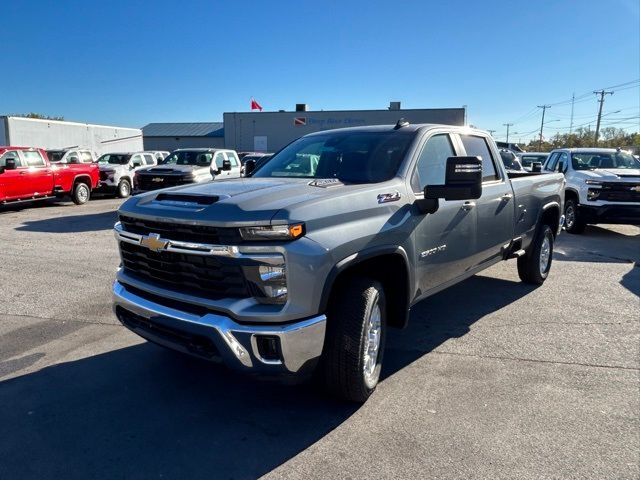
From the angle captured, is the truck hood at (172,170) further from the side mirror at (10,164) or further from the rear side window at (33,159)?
the rear side window at (33,159)

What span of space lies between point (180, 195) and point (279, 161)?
64.3 inches

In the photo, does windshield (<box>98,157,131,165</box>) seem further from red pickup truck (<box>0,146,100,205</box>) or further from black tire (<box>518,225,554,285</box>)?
black tire (<box>518,225,554,285</box>)

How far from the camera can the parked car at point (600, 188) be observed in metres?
10.5

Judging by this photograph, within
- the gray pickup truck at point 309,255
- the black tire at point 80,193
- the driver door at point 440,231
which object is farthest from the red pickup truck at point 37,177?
the driver door at point 440,231

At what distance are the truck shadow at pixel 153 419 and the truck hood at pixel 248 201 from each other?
1.09m

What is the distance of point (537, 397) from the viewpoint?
11.8ft

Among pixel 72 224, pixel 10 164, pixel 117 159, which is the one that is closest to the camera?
pixel 72 224

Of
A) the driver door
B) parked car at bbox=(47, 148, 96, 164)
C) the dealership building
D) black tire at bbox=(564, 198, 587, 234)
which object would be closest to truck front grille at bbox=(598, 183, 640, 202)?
black tire at bbox=(564, 198, 587, 234)

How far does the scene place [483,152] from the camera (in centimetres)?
528

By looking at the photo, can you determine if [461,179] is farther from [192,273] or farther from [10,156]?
[10,156]

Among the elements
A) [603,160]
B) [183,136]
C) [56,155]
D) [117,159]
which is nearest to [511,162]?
[603,160]

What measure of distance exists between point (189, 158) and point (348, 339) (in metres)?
12.2

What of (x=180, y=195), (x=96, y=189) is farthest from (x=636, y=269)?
(x=96, y=189)

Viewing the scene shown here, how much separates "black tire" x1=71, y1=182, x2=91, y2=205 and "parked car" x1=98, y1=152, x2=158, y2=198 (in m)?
1.38
